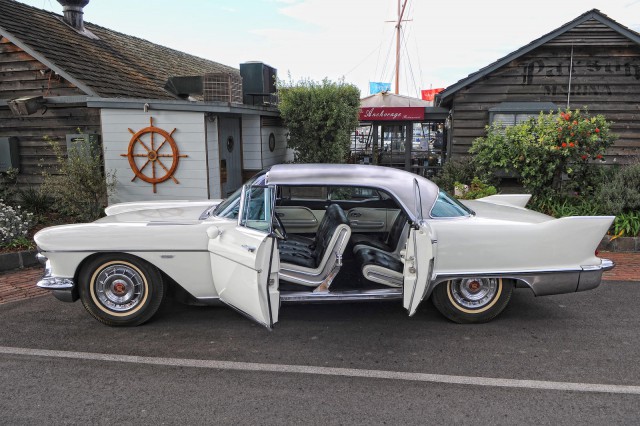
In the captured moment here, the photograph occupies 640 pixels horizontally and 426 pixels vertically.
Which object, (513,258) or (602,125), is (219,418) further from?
(602,125)

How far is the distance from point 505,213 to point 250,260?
9.03 feet

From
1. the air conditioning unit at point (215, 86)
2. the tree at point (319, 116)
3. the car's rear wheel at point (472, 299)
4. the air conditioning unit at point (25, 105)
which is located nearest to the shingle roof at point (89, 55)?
the air conditioning unit at point (25, 105)

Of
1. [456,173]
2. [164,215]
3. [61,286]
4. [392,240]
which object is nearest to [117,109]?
[164,215]

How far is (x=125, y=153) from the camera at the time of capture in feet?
32.6

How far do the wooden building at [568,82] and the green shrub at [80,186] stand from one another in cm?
848

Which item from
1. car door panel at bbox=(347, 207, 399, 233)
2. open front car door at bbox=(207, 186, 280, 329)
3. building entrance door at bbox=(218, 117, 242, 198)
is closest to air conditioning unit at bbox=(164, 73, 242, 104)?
building entrance door at bbox=(218, 117, 242, 198)

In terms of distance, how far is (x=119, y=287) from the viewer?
4.77m

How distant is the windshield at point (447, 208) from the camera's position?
484cm

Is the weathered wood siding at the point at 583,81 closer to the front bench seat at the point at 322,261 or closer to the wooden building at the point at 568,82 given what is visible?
the wooden building at the point at 568,82

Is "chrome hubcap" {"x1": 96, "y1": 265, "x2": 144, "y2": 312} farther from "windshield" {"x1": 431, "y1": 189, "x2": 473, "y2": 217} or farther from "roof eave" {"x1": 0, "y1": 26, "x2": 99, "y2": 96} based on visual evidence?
"roof eave" {"x1": 0, "y1": 26, "x2": 99, "y2": 96}

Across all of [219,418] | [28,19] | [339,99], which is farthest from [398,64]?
[219,418]

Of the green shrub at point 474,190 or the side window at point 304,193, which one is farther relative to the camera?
the green shrub at point 474,190

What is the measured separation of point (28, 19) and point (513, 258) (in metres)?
12.6

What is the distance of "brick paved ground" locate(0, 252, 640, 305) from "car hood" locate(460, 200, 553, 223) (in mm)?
2060
